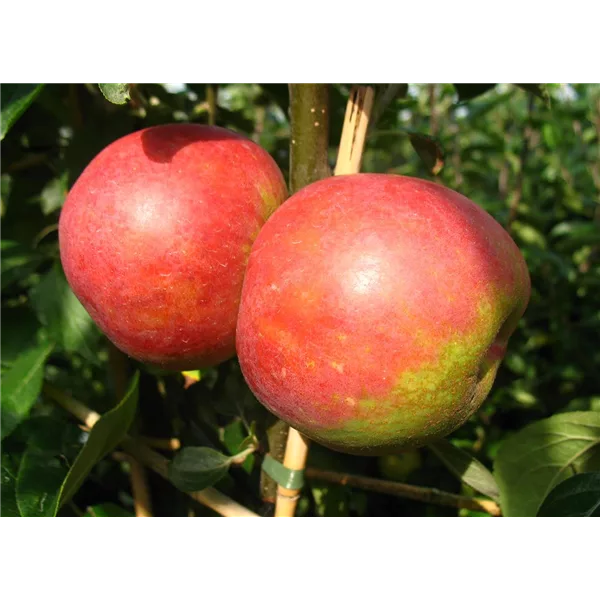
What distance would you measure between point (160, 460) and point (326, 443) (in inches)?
15.2

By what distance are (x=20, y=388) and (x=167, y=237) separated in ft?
1.10

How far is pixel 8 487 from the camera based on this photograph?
80 centimetres

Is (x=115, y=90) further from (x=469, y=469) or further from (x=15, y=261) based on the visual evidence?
(x=469, y=469)

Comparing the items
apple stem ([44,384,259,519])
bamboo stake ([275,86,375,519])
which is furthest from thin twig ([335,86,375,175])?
apple stem ([44,384,259,519])

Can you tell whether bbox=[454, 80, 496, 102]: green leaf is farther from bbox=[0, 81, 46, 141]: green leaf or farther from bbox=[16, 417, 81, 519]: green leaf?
bbox=[16, 417, 81, 519]: green leaf

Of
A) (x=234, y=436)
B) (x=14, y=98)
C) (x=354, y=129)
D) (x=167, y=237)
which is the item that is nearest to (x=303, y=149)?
(x=354, y=129)

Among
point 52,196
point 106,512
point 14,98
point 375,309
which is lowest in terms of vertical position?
point 106,512

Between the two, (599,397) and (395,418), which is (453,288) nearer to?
(395,418)

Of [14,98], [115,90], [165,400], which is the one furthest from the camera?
[165,400]

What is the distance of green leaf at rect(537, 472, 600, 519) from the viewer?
2.23 feet

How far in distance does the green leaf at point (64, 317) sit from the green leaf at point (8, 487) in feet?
0.54

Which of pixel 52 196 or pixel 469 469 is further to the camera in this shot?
pixel 52 196

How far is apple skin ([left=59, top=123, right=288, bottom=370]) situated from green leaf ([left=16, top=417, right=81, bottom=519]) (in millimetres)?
242

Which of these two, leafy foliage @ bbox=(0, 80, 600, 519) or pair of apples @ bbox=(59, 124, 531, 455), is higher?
pair of apples @ bbox=(59, 124, 531, 455)
